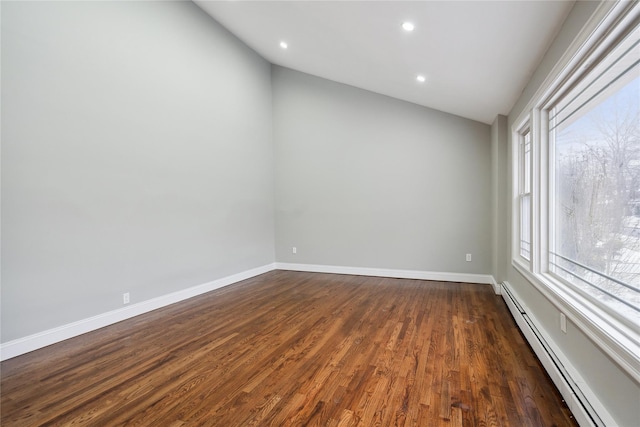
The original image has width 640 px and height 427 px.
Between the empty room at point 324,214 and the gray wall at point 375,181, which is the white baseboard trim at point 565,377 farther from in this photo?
the gray wall at point 375,181

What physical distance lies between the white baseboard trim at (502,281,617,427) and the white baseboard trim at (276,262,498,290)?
1843 millimetres

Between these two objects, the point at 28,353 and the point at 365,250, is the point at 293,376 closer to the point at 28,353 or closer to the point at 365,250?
the point at 28,353

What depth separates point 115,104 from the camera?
336cm

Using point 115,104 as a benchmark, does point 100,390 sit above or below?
below

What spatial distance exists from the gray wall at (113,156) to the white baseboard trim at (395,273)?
1.26 metres

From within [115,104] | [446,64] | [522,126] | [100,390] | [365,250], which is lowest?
[100,390]

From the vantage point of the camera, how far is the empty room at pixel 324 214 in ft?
5.98

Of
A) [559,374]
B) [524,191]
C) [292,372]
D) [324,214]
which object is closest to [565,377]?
[559,374]

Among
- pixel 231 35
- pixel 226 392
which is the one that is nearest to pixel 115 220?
pixel 226 392

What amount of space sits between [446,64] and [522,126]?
110 cm

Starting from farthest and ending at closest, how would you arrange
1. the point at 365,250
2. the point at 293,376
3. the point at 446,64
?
the point at 365,250 → the point at 446,64 → the point at 293,376

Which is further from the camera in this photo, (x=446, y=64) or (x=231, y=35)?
(x=231, y=35)

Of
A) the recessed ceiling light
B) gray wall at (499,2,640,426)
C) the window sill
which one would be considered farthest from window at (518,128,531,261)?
the recessed ceiling light

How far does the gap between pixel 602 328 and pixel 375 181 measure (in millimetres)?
4082
